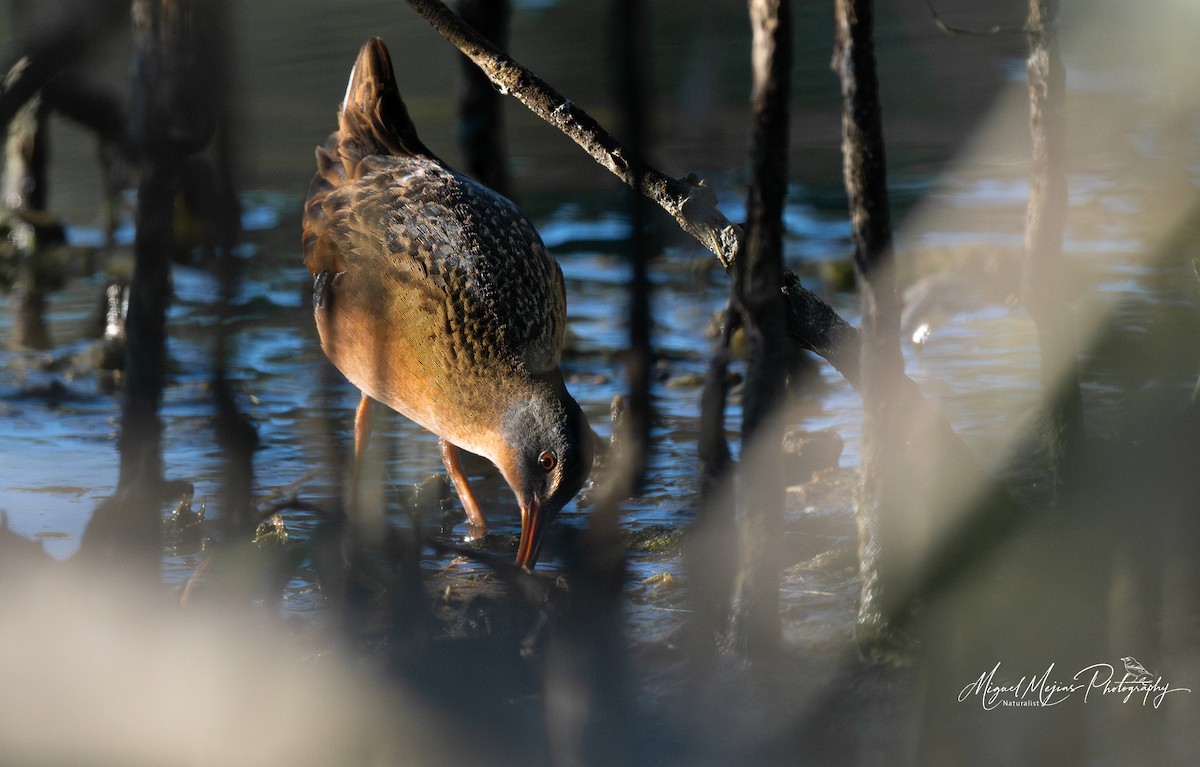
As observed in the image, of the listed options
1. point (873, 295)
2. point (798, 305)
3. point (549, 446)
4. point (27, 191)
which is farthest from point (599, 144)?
point (27, 191)

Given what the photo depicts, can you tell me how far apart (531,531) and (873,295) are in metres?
1.68

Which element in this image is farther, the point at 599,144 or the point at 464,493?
the point at 464,493

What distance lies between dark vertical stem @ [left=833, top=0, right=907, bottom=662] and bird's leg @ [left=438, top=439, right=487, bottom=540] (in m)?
1.79

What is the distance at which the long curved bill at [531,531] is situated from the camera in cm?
462

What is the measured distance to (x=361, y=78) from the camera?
541cm

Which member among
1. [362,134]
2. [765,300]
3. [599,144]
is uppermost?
[599,144]

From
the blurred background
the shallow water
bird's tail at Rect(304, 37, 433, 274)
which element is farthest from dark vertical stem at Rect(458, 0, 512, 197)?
the shallow water

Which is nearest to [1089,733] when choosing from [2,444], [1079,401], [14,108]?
[1079,401]

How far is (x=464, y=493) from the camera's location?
5.16m

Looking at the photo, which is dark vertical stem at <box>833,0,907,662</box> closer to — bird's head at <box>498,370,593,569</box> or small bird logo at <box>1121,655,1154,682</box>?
small bird logo at <box>1121,655,1154,682</box>

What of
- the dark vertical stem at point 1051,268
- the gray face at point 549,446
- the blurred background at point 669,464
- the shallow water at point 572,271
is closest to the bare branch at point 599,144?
the blurred background at point 669,464

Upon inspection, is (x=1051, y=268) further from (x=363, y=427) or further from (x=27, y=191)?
(x=27, y=191)

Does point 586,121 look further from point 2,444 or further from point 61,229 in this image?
point 61,229

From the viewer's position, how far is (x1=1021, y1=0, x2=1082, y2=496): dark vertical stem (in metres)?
4.33
